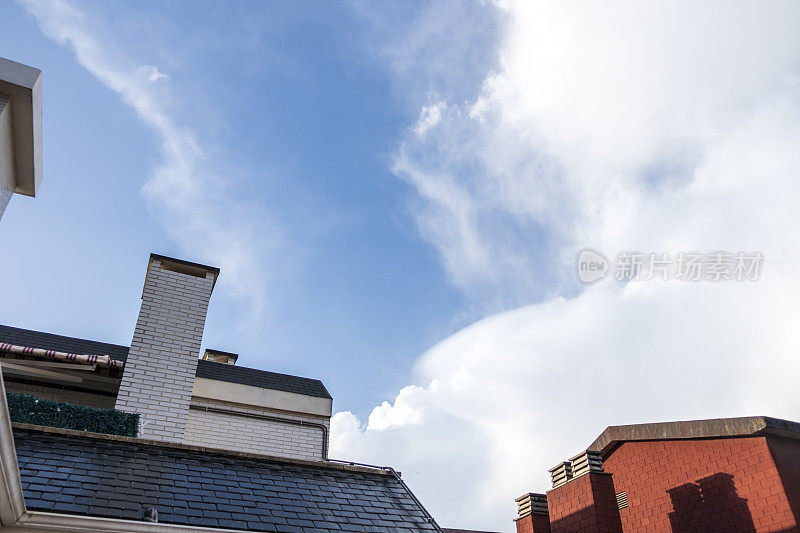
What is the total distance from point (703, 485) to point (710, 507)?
0.37m

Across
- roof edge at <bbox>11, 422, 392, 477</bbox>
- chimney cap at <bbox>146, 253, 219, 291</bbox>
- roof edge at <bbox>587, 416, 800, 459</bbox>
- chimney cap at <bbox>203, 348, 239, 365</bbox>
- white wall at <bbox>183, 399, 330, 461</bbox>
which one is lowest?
roof edge at <bbox>11, 422, 392, 477</bbox>

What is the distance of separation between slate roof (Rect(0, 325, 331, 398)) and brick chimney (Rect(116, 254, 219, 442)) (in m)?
1.72

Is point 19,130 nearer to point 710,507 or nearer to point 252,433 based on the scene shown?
point 252,433

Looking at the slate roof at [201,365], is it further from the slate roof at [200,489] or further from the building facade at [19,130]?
the building facade at [19,130]

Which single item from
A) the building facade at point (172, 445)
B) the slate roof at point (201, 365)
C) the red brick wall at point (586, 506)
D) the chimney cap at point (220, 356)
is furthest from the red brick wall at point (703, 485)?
the chimney cap at point (220, 356)

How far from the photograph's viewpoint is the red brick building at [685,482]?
27.7 ft

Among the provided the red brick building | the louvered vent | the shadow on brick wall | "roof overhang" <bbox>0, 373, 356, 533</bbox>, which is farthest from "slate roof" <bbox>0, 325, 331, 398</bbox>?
the shadow on brick wall

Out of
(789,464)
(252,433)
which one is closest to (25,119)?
(252,433)

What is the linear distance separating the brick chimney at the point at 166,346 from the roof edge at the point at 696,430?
802 centimetres

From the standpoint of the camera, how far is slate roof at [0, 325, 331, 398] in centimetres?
1173

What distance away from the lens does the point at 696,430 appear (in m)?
9.49

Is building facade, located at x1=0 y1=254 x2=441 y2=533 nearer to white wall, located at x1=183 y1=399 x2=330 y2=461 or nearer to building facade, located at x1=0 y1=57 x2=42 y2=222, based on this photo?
white wall, located at x1=183 y1=399 x2=330 y2=461

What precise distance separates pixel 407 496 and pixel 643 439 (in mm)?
5121

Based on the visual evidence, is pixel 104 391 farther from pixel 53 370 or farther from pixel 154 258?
pixel 154 258
